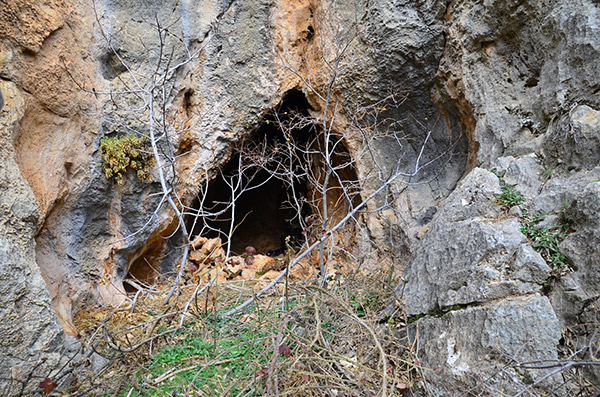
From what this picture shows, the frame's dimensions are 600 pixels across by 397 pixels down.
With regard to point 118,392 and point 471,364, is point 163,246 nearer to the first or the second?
point 118,392

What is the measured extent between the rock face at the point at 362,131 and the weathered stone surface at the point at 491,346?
0.03ft

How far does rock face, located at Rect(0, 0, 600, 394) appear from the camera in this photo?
255cm

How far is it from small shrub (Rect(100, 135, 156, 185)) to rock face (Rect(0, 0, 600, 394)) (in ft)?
0.43

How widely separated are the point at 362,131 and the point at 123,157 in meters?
2.99

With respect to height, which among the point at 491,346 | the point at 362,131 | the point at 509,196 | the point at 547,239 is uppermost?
the point at 362,131

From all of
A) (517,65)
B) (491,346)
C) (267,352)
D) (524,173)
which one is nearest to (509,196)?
(524,173)

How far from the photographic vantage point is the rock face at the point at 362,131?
8.38 feet

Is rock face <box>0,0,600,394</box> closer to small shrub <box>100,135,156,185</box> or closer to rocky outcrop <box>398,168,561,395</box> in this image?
rocky outcrop <box>398,168,561,395</box>

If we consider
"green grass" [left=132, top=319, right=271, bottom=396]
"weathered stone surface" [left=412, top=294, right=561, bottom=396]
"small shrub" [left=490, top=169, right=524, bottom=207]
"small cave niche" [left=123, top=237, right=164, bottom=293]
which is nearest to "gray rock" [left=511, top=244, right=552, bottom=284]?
"weathered stone surface" [left=412, top=294, right=561, bottom=396]

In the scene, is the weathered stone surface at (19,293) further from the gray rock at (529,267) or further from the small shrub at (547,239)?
the small shrub at (547,239)

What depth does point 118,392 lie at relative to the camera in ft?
8.84

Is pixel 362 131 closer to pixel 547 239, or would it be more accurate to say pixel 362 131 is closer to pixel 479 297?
pixel 547 239

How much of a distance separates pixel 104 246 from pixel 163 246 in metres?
0.93

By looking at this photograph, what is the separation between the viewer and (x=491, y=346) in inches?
89.7
